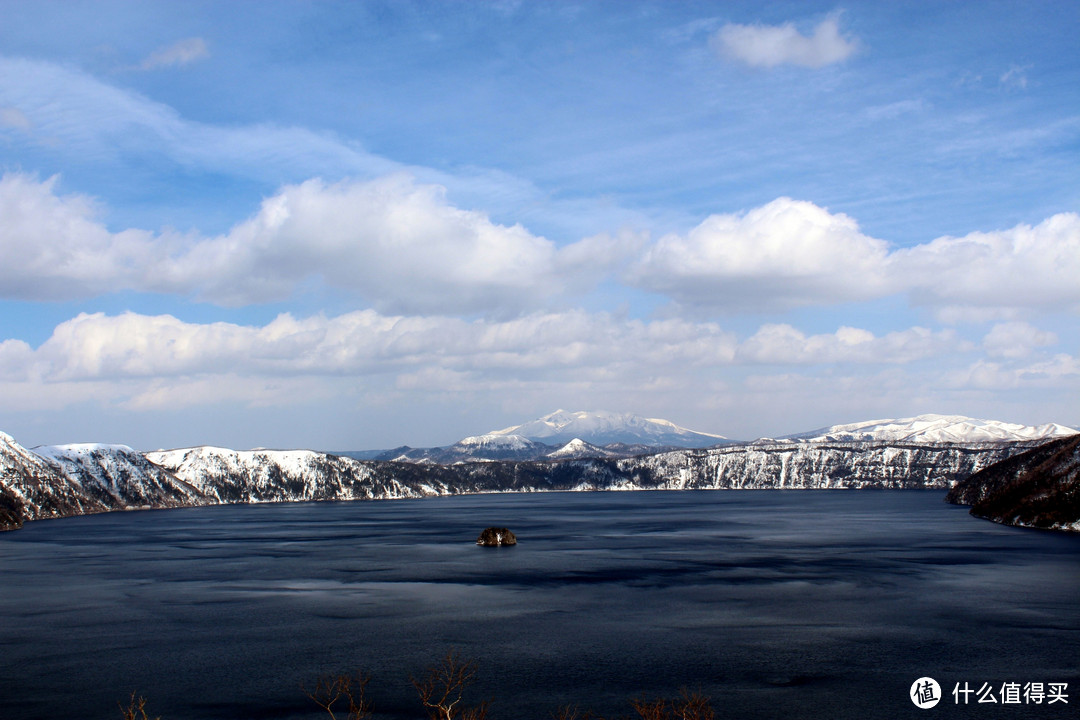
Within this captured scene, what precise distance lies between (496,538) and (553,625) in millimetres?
74591

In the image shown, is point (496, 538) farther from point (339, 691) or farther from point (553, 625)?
point (339, 691)

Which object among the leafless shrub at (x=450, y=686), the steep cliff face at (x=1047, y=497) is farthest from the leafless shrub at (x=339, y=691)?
the steep cliff face at (x=1047, y=497)

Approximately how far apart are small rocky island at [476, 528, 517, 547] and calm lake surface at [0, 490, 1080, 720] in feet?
28.9

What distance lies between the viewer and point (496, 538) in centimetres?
14262

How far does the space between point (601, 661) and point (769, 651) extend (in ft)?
41.7

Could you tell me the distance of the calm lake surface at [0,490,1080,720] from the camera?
48.8 meters

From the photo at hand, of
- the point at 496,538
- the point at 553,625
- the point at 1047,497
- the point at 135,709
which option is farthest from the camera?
the point at 1047,497

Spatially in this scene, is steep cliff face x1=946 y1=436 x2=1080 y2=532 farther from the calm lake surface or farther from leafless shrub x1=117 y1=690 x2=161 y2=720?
leafless shrub x1=117 y1=690 x2=161 y2=720

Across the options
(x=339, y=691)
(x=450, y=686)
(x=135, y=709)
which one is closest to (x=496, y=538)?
(x=339, y=691)

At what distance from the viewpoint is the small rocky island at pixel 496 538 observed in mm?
141750

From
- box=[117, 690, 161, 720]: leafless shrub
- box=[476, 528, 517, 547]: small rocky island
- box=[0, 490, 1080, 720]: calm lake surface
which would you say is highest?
box=[117, 690, 161, 720]: leafless shrub

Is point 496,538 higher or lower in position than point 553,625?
lower

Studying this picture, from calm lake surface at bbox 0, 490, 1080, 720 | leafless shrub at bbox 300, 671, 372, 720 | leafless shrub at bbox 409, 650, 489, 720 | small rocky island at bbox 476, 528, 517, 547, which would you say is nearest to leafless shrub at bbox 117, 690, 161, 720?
calm lake surface at bbox 0, 490, 1080, 720

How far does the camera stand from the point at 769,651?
191 ft
